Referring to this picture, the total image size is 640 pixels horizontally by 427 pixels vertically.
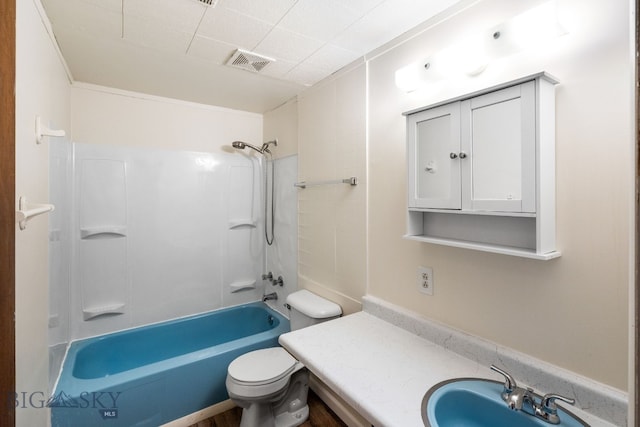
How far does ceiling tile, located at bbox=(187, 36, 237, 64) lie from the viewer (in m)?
1.65

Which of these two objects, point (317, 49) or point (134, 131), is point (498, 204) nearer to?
point (317, 49)

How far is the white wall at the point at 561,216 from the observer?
3.05 feet

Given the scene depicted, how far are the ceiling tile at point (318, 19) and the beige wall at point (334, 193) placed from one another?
344mm

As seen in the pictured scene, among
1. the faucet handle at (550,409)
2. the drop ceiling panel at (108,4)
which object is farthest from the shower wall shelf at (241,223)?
the faucet handle at (550,409)

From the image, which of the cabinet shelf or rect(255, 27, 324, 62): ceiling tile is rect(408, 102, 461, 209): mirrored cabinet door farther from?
rect(255, 27, 324, 62): ceiling tile

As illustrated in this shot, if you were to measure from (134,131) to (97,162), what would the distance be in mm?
370

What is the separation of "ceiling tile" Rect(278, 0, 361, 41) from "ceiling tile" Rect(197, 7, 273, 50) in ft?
0.42

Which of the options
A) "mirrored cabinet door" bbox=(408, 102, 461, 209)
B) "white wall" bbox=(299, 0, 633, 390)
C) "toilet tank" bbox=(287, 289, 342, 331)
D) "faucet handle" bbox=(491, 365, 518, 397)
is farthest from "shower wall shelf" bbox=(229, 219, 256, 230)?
"faucet handle" bbox=(491, 365, 518, 397)

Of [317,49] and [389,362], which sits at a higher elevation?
[317,49]

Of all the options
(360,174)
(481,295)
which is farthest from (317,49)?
(481,295)

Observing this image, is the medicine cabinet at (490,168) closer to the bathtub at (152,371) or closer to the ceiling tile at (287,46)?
the ceiling tile at (287,46)

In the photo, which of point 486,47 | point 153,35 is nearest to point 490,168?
point 486,47

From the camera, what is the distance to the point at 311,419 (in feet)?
6.49

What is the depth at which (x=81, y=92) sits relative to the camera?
7.35 feet
